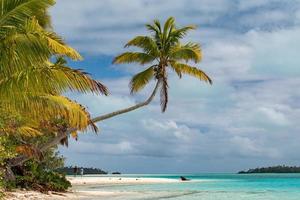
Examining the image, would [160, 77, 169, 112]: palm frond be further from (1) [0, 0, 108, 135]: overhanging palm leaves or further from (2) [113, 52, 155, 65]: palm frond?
(1) [0, 0, 108, 135]: overhanging palm leaves

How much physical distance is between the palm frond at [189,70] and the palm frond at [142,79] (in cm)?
115

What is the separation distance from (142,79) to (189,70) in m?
2.40

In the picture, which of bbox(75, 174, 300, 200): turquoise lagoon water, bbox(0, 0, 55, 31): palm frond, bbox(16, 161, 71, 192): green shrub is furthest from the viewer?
bbox(75, 174, 300, 200): turquoise lagoon water

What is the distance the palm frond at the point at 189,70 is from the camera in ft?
84.8

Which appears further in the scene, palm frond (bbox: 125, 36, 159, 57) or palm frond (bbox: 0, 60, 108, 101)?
→ palm frond (bbox: 125, 36, 159, 57)

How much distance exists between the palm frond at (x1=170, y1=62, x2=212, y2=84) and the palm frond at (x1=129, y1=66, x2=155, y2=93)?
3.77ft

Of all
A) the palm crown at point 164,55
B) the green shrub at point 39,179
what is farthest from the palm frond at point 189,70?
the green shrub at point 39,179

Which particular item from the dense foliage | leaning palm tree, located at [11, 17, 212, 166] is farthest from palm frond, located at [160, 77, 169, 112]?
the dense foliage

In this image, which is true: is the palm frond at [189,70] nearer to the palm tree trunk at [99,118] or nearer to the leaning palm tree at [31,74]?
the palm tree trunk at [99,118]

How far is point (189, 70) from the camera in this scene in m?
26.1

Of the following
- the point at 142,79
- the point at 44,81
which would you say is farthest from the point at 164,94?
the point at 44,81

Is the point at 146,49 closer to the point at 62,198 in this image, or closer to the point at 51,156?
the point at 62,198

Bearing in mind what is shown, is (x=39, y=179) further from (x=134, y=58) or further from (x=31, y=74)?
(x=31, y=74)

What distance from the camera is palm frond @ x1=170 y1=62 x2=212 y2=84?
25.9 meters
